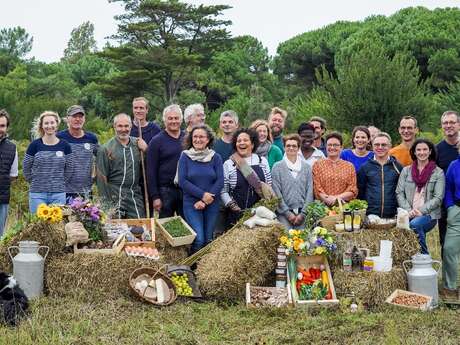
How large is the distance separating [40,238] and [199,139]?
78.1 inches

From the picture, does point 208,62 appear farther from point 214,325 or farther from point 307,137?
point 214,325

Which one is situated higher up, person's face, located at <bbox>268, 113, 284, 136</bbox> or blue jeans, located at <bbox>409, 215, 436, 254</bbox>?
person's face, located at <bbox>268, 113, 284, 136</bbox>

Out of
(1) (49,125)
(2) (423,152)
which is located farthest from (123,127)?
(2) (423,152)

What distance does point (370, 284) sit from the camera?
7.21 metres

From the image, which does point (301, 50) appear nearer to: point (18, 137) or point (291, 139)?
point (18, 137)

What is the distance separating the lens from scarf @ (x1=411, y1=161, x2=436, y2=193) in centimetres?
782

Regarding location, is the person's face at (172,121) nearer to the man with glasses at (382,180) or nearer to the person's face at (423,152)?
the man with glasses at (382,180)

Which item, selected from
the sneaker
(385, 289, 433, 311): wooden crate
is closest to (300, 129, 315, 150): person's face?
(385, 289, 433, 311): wooden crate

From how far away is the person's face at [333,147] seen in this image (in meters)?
8.20

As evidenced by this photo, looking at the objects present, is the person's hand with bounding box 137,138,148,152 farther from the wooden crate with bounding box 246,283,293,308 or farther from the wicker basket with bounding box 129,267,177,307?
the wooden crate with bounding box 246,283,293,308

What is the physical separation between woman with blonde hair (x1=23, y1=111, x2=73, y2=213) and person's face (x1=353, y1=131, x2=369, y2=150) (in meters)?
3.32

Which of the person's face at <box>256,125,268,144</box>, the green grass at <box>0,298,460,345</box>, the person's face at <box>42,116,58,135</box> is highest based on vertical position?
the person's face at <box>42,116,58,135</box>

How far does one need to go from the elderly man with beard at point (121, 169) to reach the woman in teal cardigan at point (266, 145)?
1366 millimetres

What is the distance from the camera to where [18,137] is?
20344 millimetres
